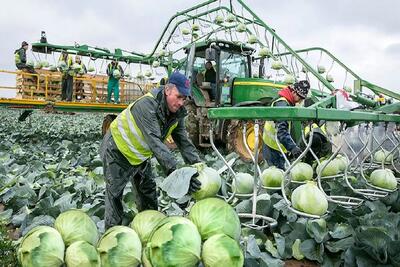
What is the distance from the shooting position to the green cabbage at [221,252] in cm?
214

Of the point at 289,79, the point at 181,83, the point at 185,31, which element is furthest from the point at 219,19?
the point at 181,83

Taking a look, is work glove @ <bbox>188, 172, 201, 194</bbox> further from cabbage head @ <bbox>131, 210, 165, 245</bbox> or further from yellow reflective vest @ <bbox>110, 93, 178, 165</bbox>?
yellow reflective vest @ <bbox>110, 93, 178, 165</bbox>

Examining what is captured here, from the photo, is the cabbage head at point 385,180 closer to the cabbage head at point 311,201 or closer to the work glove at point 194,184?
the cabbage head at point 311,201

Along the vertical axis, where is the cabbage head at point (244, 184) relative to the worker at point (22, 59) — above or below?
below

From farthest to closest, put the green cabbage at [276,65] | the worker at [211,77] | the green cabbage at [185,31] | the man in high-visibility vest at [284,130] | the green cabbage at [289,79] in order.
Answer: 1. the green cabbage at [185,31]
2. the worker at [211,77]
3. the green cabbage at [276,65]
4. the green cabbage at [289,79]
5. the man in high-visibility vest at [284,130]

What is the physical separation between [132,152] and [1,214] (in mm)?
1848

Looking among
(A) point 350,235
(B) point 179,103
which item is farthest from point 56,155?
(A) point 350,235

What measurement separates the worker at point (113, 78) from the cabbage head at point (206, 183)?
10354 millimetres

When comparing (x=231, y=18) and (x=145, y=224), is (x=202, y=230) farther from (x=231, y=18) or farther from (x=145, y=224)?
(x=231, y=18)

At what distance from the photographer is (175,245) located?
2139 millimetres

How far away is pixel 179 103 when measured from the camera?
3.15 metres

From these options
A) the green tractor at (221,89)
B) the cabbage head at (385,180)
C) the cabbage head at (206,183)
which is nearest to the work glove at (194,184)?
the cabbage head at (206,183)

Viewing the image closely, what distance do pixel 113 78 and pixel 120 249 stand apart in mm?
11106

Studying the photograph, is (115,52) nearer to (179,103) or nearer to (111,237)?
(179,103)
